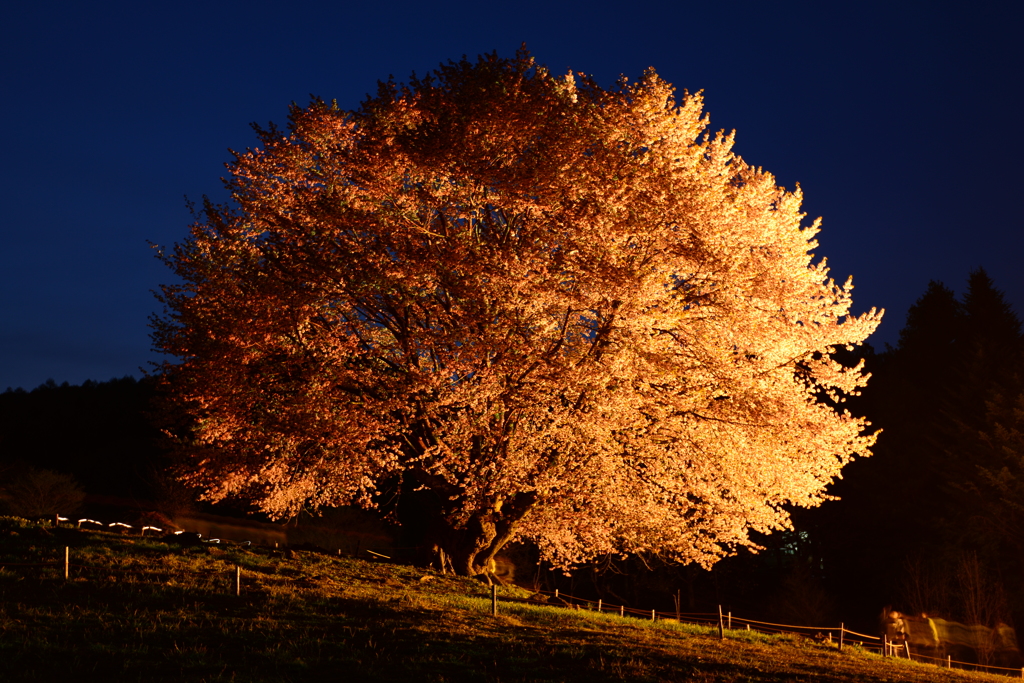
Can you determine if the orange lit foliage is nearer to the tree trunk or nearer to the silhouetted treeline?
the tree trunk

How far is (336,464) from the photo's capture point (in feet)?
55.3

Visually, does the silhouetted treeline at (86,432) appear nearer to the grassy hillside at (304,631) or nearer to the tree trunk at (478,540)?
the grassy hillside at (304,631)

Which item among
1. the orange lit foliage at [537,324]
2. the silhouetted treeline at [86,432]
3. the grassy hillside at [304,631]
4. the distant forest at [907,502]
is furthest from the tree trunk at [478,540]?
the silhouetted treeline at [86,432]

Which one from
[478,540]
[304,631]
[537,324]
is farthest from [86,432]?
[304,631]

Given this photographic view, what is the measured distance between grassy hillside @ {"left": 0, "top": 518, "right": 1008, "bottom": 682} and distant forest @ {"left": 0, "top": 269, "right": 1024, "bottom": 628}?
15.6 metres

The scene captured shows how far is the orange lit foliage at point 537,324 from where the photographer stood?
14.8 m

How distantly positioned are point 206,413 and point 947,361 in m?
42.7

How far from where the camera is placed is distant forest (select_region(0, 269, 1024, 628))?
31703 mm

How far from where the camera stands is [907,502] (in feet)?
123

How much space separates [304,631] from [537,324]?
323 inches

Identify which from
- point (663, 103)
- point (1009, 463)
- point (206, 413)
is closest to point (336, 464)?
point (206, 413)

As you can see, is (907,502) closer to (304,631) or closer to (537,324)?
(537,324)

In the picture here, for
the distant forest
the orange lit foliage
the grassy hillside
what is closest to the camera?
the grassy hillside

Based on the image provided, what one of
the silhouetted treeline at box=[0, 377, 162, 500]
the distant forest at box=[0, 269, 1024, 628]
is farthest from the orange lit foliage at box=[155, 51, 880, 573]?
the silhouetted treeline at box=[0, 377, 162, 500]
